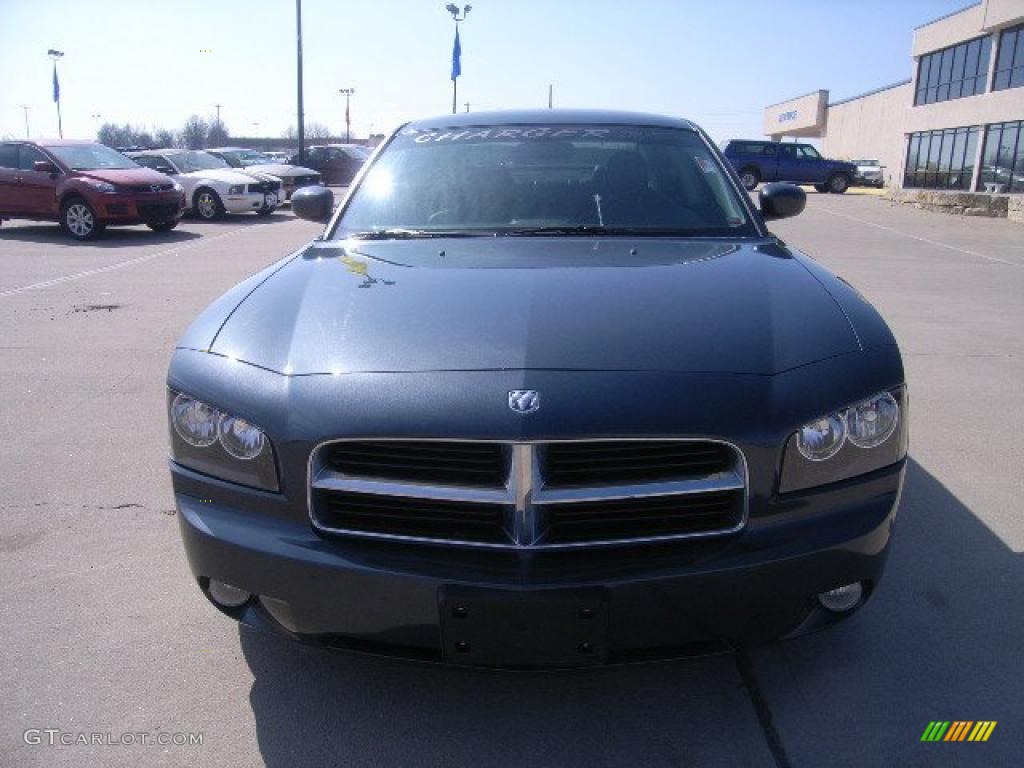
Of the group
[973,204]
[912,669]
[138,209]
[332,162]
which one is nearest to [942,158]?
[973,204]

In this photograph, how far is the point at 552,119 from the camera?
404 cm

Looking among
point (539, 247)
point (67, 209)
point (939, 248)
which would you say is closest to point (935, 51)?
point (939, 248)

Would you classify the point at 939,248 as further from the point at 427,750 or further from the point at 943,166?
the point at 943,166

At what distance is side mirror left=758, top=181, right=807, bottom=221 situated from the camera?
4.20 m

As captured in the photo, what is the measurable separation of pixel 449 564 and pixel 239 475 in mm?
605

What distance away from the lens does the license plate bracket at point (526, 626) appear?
1942 mm

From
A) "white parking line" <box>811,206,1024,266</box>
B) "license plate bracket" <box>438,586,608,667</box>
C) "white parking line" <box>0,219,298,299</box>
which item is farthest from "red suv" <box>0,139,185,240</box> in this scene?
"license plate bracket" <box>438,586,608,667</box>

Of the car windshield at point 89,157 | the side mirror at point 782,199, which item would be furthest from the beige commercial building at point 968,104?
the side mirror at point 782,199

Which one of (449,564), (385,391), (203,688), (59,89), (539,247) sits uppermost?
(59,89)

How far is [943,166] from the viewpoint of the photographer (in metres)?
35.8

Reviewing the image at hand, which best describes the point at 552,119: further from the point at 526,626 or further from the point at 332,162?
the point at 332,162

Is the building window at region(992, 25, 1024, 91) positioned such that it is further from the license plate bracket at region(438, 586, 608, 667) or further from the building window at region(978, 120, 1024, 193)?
the license plate bracket at region(438, 586, 608, 667)

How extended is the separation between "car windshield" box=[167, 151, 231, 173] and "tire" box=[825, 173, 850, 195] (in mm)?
25075

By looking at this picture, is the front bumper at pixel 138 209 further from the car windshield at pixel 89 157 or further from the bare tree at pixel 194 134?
the bare tree at pixel 194 134
